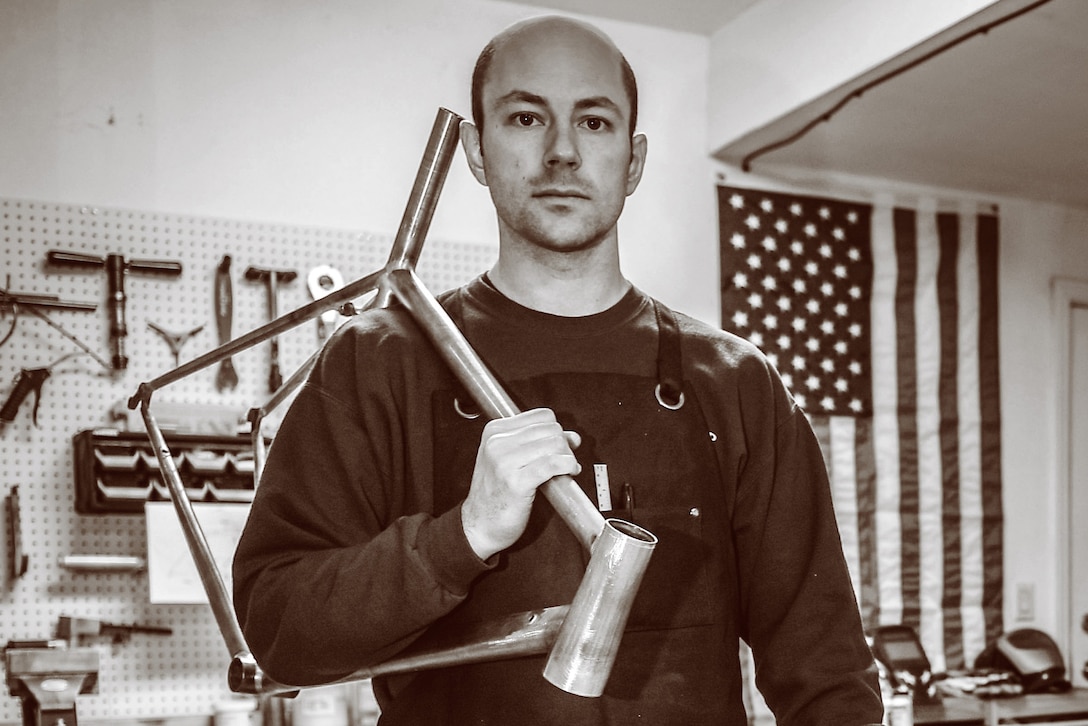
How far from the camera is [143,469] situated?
278 cm

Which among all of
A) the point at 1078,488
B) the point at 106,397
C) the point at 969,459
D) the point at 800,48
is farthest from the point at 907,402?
the point at 106,397

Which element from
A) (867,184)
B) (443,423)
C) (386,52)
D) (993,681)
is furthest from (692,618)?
(867,184)

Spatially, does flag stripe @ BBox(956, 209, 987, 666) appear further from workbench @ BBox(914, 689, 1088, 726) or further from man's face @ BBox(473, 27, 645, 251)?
man's face @ BBox(473, 27, 645, 251)

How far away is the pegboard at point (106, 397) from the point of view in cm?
282

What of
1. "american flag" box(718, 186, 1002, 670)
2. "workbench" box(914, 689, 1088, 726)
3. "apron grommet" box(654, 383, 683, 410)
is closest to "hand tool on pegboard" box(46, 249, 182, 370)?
"american flag" box(718, 186, 1002, 670)

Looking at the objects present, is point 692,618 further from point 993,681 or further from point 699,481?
point 993,681

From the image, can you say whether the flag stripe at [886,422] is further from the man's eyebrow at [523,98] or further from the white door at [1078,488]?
the man's eyebrow at [523,98]

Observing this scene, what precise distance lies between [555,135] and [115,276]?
189cm

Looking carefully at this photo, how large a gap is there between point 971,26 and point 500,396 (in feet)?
6.90

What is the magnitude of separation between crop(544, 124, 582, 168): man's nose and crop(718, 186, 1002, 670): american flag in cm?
241

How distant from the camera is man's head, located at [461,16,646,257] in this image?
1.38 metres

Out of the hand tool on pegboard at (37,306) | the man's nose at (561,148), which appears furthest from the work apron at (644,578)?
the hand tool on pegboard at (37,306)

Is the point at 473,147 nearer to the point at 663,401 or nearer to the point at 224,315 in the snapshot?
the point at 663,401

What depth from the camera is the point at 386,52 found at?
3.37m
